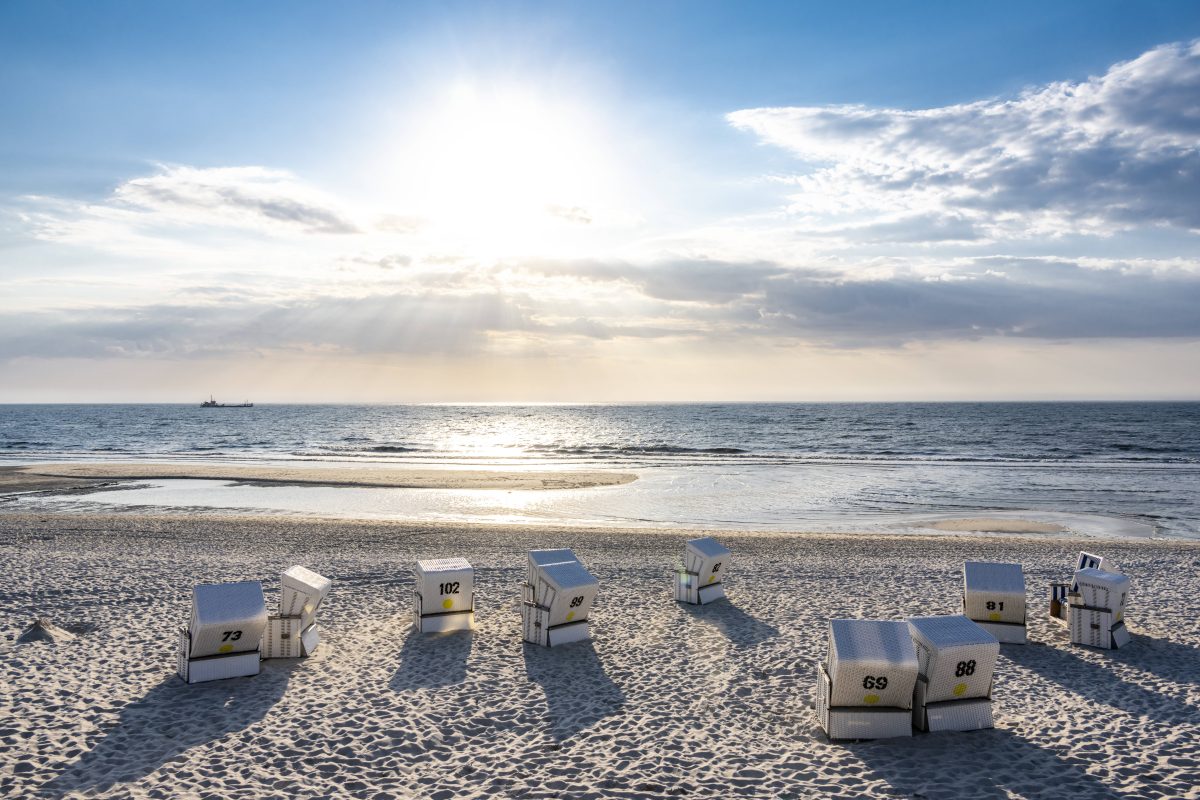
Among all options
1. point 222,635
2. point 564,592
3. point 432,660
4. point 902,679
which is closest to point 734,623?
point 564,592

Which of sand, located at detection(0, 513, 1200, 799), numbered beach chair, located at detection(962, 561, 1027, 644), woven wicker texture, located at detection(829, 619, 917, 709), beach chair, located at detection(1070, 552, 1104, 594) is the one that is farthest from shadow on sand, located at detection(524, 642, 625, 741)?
beach chair, located at detection(1070, 552, 1104, 594)

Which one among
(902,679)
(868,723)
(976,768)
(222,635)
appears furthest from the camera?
(222,635)

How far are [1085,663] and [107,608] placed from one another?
48.6ft

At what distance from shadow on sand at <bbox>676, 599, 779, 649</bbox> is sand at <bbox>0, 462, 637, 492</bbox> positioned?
70.5 ft

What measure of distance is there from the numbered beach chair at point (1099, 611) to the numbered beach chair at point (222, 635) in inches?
442

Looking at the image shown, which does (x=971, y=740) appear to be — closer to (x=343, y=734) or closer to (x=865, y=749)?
(x=865, y=749)

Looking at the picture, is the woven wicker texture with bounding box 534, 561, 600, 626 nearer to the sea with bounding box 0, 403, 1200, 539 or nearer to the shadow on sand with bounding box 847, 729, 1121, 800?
the shadow on sand with bounding box 847, 729, 1121, 800

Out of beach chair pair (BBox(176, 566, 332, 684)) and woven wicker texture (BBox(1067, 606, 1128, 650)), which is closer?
beach chair pair (BBox(176, 566, 332, 684))

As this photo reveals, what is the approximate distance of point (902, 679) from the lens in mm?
7824

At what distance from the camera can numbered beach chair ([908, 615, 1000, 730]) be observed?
26.5 ft

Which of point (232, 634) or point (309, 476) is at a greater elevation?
point (232, 634)

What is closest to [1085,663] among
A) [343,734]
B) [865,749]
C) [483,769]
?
[865,749]

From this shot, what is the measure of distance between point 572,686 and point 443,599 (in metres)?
3.00

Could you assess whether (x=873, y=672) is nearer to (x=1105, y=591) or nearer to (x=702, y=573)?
(x=1105, y=591)
